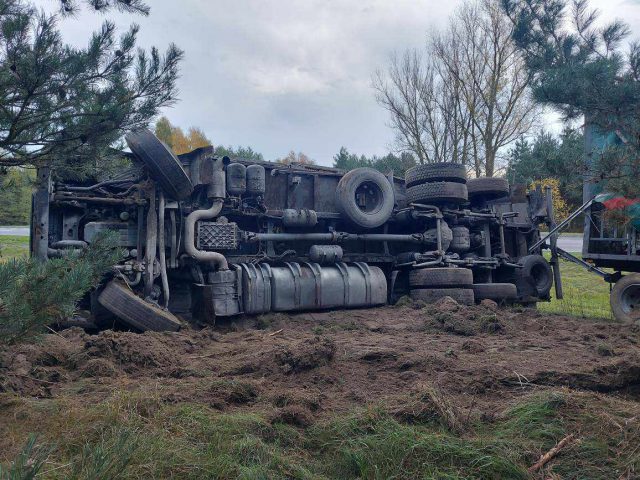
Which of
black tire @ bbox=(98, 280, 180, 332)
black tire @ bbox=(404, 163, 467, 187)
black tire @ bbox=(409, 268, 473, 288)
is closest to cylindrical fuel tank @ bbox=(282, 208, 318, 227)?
black tire @ bbox=(409, 268, 473, 288)

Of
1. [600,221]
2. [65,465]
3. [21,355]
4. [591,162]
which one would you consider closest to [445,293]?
[600,221]

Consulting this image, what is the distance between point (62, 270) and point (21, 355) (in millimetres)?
1705

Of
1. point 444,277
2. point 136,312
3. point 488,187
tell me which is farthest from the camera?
point 488,187

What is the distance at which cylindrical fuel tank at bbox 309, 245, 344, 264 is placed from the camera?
695cm

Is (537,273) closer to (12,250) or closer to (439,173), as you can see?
(439,173)

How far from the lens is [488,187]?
8500mm

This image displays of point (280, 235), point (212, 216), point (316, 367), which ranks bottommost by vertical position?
point (316, 367)

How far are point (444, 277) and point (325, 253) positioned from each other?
5.82ft

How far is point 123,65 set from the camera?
324 centimetres

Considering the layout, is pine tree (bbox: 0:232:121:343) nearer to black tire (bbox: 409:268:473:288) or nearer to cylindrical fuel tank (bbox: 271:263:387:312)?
cylindrical fuel tank (bbox: 271:263:387:312)

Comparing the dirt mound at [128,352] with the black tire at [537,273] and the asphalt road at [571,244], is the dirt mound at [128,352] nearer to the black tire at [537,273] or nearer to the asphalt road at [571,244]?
the black tire at [537,273]

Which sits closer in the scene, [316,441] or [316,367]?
[316,441]

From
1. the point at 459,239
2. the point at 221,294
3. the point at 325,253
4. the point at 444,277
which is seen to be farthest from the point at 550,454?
the point at 459,239

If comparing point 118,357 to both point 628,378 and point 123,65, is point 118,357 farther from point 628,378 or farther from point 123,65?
point 628,378
